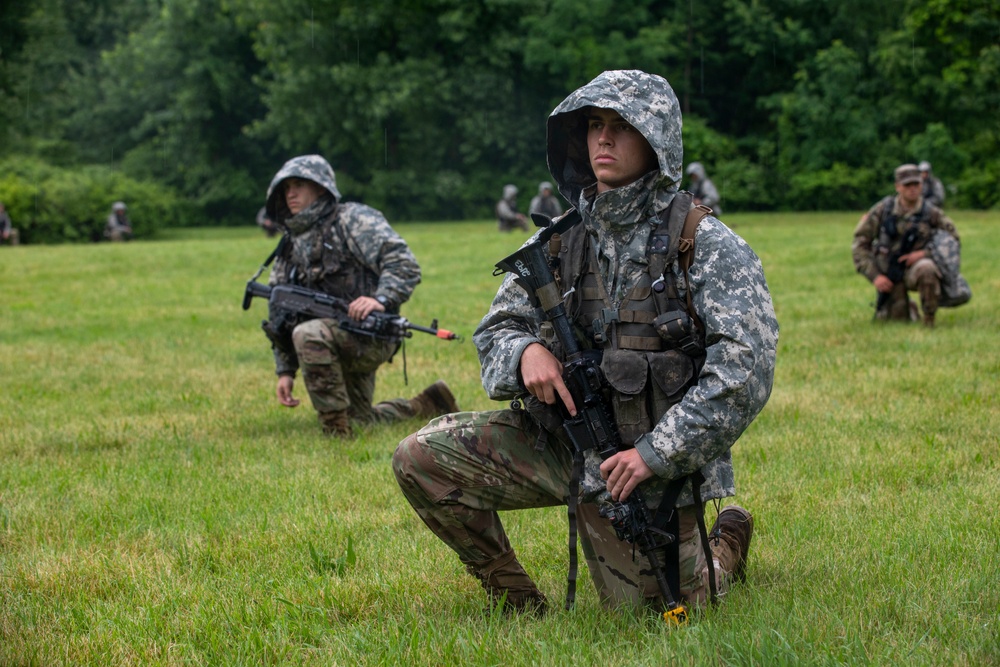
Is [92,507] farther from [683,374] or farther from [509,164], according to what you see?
[509,164]

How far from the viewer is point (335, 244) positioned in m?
8.58

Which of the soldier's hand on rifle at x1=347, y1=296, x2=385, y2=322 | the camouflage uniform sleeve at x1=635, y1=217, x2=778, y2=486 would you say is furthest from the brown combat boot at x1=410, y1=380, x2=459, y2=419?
the camouflage uniform sleeve at x1=635, y1=217, x2=778, y2=486

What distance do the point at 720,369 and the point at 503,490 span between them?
1.02m

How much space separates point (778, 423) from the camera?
8305mm

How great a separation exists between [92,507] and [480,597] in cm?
278

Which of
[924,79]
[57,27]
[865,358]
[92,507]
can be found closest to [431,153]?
[57,27]

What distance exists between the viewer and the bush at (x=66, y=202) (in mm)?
39250

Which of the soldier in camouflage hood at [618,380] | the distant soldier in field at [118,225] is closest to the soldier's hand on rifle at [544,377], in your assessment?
the soldier in camouflage hood at [618,380]

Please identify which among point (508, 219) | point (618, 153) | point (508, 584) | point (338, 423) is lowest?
point (508, 219)

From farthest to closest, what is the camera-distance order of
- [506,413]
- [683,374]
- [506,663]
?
[506,413] < [683,374] < [506,663]

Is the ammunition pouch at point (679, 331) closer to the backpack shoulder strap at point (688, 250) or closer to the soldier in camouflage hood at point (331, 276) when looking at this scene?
the backpack shoulder strap at point (688, 250)

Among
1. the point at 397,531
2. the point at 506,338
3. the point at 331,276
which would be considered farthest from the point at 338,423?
the point at 506,338

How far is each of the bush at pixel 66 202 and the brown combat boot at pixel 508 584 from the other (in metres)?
38.4

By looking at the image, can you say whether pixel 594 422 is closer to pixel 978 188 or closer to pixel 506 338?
pixel 506 338
